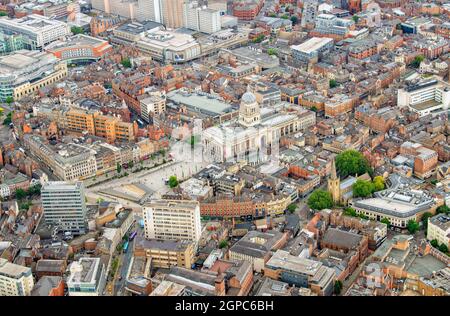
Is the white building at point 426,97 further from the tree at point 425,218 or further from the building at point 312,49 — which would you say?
the tree at point 425,218

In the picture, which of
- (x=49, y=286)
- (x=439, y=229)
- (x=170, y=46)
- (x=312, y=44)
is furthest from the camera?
(x=170, y=46)

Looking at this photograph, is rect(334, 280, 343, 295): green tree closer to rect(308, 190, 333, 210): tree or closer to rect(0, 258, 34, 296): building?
rect(308, 190, 333, 210): tree

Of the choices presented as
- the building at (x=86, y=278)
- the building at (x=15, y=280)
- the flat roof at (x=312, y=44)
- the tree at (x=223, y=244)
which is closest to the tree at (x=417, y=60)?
the flat roof at (x=312, y=44)

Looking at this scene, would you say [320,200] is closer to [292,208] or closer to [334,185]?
[334,185]

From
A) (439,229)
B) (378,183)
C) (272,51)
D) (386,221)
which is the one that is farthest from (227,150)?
(272,51)

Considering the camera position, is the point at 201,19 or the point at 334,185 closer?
the point at 334,185

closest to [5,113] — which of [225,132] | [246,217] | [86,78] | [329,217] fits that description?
[86,78]
